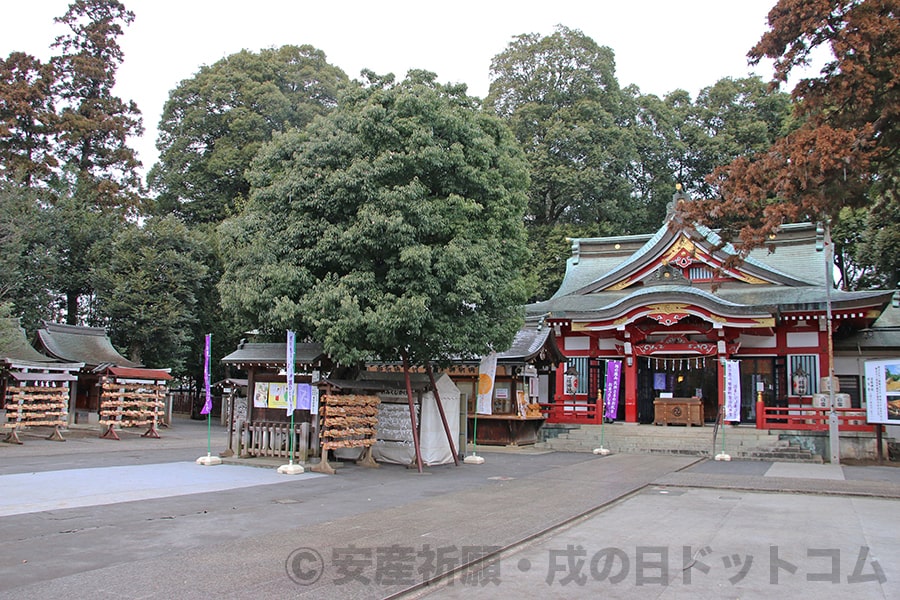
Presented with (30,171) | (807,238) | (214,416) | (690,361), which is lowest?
(214,416)

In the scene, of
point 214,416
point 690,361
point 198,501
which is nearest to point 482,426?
point 690,361

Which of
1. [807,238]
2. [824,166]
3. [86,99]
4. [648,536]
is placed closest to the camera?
[648,536]

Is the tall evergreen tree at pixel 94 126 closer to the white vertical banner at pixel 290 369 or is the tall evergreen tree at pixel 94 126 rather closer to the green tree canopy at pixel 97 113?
the green tree canopy at pixel 97 113

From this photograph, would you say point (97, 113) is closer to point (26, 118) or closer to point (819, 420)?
point (26, 118)

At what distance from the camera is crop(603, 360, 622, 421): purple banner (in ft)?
76.8

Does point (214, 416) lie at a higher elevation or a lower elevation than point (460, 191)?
lower

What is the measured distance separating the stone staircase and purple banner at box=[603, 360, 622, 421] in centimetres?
59

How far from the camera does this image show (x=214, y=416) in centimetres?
3594

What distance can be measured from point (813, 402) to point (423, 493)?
50.1 feet

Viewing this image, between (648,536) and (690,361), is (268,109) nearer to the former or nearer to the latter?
(690,361)

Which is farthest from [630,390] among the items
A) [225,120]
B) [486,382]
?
[225,120]

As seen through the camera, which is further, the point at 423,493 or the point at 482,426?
the point at 482,426

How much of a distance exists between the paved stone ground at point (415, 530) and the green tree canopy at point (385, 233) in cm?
303

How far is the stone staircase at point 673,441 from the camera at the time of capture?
63.6ft
